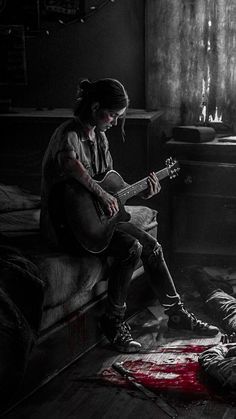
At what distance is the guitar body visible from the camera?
11.6 feet

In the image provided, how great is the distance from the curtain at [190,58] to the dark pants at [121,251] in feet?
6.60

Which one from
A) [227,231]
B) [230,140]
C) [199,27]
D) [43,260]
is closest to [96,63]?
[199,27]

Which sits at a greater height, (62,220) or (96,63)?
(96,63)

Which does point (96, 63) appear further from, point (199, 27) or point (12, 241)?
point (12, 241)

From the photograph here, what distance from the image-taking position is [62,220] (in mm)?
3561

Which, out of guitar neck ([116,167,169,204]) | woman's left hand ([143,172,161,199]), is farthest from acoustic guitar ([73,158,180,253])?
woman's left hand ([143,172,161,199])

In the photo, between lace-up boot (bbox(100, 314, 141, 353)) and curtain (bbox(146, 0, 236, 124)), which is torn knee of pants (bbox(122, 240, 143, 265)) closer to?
lace-up boot (bbox(100, 314, 141, 353))

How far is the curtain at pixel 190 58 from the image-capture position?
545 centimetres

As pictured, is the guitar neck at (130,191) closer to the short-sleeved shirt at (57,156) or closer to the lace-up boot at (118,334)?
the short-sleeved shirt at (57,156)

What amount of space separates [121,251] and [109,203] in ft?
0.99

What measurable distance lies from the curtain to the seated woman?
1818 millimetres

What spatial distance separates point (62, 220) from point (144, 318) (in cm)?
118

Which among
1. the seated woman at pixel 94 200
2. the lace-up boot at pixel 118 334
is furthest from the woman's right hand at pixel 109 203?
the lace-up boot at pixel 118 334

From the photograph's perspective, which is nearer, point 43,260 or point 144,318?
point 43,260
